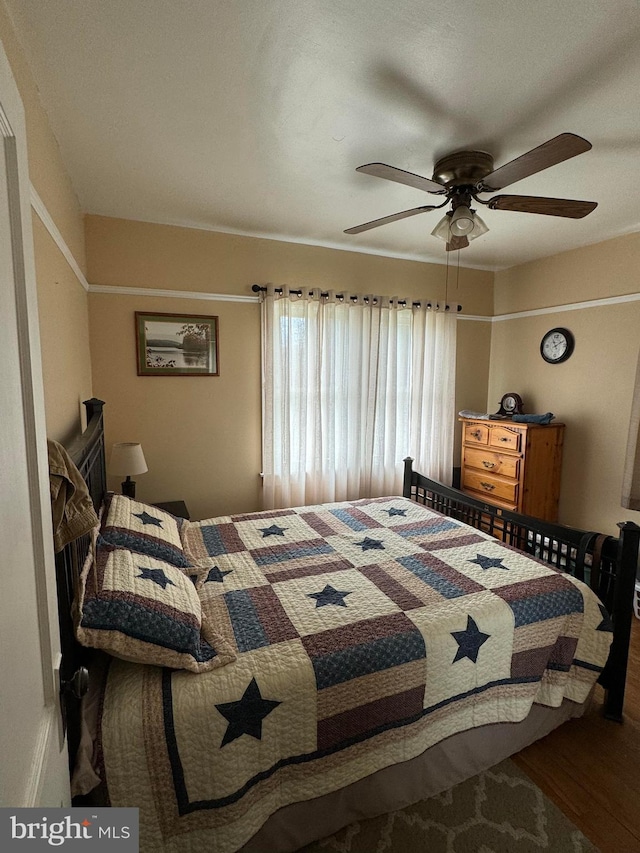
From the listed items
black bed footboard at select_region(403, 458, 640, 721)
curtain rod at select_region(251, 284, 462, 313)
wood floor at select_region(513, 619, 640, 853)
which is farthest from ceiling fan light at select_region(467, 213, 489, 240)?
wood floor at select_region(513, 619, 640, 853)

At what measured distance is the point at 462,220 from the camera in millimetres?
1914

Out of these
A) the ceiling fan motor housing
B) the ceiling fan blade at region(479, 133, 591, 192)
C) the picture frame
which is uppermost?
the ceiling fan motor housing

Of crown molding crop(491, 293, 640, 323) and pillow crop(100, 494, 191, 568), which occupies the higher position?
crown molding crop(491, 293, 640, 323)

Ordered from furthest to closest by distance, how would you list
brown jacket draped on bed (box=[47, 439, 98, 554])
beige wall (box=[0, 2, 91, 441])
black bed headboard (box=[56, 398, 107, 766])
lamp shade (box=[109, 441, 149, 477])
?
lamp shade (box=[109, 441, 149, 477]) < beige wall (box=[0, 2, 91, 441]) < brown jacket draped on bed (box=[47, 439, 98, 554]) < black bed headboard (box=[56, 398, 107, 766])

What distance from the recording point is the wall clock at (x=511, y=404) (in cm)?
374

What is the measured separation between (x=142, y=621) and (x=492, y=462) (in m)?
3.05

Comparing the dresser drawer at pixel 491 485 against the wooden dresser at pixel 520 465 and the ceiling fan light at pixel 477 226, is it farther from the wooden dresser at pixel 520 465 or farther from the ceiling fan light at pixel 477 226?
the ceiling fan light at pixel 477 226

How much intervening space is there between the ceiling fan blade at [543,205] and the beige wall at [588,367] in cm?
161

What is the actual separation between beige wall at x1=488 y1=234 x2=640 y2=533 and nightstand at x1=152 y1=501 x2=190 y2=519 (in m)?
3.09

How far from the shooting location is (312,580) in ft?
6.04

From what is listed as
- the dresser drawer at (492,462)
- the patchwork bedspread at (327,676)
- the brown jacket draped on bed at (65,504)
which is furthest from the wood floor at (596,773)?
the brown jacket draped on bed at (65,504)

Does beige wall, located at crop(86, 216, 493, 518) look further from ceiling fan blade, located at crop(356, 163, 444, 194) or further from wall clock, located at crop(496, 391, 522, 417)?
ceiling fan blade, located at crop(356, 163, 444, 194)

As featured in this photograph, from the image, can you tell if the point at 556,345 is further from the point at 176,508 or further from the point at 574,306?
the point at 176,508

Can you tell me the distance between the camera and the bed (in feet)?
3.84
